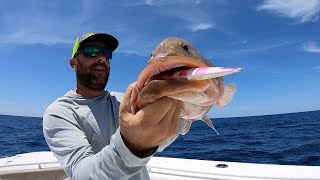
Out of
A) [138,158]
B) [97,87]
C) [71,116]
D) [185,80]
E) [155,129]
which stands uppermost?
[97,87]

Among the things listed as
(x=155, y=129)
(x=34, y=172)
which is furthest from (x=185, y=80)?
(x=34, y=172)

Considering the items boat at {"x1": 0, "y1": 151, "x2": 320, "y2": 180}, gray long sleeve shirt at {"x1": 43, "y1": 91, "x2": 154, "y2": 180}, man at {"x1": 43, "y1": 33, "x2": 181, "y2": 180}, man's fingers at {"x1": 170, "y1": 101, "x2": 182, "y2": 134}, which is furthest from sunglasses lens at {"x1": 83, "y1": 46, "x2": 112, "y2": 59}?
boat at {"x1": 0, "y1": 151, "x2": 320, "y2": 180}

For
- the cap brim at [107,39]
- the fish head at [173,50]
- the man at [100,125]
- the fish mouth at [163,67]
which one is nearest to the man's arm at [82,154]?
the man at [100,125]

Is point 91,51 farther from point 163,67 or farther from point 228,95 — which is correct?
point 163,67

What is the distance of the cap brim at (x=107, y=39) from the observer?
9.32 feet

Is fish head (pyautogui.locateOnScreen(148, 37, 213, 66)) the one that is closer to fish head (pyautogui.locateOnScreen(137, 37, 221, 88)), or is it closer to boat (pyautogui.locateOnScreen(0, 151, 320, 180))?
fish head (pyautogui.locateOnScreen(137, 37, 221, 88))

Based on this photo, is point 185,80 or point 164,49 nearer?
point 185,80

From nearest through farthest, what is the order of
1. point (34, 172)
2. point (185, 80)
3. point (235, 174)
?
1. point (185, 80)
2. point (235, 174)
3. point (34, 172)

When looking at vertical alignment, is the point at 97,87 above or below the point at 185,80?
above

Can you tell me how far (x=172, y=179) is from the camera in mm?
4602

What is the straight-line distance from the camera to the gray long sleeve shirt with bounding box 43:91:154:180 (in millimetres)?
1338

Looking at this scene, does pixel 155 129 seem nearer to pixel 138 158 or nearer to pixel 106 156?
pixel 138 158

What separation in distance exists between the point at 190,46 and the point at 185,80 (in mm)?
407

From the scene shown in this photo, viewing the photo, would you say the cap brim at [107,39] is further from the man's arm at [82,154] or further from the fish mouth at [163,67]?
the fish mouth at [163,67]
